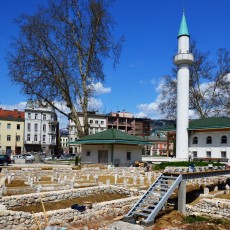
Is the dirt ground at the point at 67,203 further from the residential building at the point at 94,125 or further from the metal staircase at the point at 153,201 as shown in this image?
the residential building at the point at 94,125

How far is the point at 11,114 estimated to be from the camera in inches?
3132

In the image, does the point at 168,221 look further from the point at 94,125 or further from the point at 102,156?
the point at 94,125

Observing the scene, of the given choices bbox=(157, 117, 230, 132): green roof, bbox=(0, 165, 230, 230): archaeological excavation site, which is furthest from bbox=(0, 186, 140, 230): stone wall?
bbox=(157, 117, 230, 132): green roof

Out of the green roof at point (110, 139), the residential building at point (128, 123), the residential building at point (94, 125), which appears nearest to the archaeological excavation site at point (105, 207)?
the green roof at point (110, 139)

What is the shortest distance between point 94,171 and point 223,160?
60.7 feet

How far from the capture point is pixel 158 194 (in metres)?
18.7

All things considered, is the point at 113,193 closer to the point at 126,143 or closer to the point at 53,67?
the point at 126,143

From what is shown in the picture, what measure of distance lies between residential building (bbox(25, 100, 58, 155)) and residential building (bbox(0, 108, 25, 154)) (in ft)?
4.75

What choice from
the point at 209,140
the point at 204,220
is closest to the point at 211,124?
the point at 209,140

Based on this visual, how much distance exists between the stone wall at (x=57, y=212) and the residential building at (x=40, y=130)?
200ft

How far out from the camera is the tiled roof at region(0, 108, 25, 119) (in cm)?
7781

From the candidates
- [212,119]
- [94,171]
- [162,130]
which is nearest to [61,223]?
[94,171]

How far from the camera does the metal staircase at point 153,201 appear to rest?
15.8 metres

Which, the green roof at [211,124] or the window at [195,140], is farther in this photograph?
the window at [195,140]
